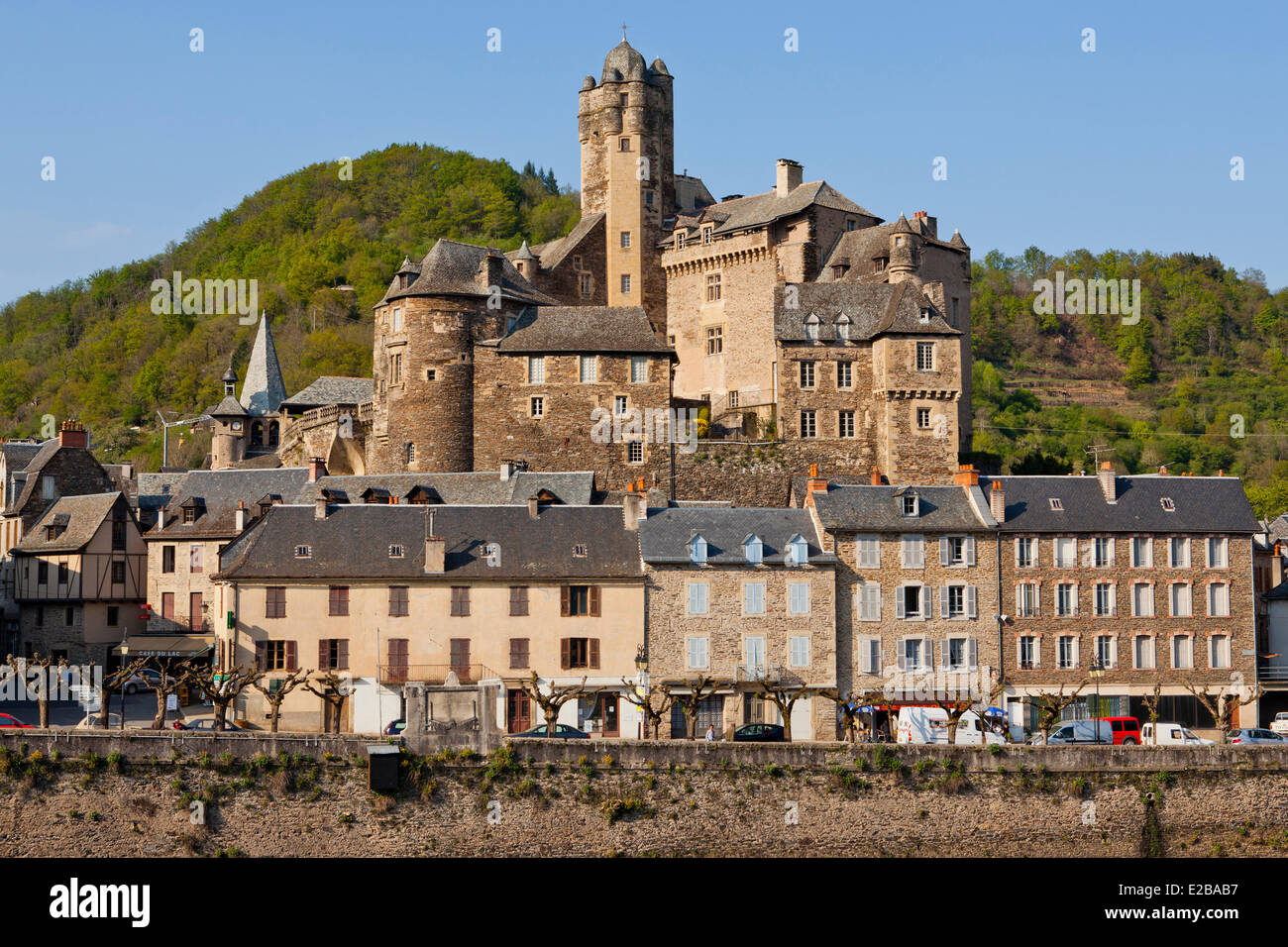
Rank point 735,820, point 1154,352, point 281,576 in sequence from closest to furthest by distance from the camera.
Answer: point 735,820, point 281,576, point 1154,352

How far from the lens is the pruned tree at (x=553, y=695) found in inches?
1336

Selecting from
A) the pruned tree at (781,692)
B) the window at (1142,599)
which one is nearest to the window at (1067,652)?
the window at (1142,599)

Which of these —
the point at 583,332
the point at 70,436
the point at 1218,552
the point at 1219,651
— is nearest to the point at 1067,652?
the point at 1219,651

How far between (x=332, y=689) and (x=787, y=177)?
131ft

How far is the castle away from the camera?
55469 millimetres

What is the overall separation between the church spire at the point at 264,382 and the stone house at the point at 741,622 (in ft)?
133

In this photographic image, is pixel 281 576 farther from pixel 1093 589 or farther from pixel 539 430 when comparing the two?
pixel 1093 589

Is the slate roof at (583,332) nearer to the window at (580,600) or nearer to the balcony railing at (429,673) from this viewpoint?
the window at (580,600)

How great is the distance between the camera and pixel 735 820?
30656 millimetres

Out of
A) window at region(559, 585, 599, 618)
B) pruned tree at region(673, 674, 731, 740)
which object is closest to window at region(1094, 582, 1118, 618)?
pruned tree at region(673, 674, 731, 740)

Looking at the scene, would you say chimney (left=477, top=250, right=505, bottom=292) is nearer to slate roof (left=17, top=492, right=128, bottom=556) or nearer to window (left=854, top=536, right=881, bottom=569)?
slate roof (left=17, top=492, right=128, bottom=556)
